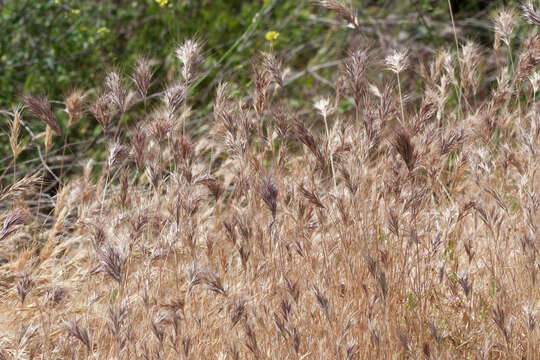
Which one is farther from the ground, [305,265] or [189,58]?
[189,58]

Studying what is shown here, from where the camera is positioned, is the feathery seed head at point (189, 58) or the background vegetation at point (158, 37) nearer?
the feathery seed head at point (189, 58)

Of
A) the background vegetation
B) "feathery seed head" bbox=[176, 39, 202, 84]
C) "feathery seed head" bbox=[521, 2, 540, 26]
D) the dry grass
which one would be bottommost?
the background vegetation

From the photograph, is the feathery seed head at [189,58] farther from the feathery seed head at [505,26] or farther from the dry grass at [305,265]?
the feathery seed head at [505,26]

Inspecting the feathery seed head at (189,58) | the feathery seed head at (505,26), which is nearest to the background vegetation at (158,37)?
the feathery seed head at (505,26)

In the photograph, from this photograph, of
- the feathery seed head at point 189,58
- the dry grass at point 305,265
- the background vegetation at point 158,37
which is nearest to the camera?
the dry grass at point 305,265

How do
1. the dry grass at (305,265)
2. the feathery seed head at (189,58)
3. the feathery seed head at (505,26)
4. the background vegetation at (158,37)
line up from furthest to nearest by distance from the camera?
1. the background vegetation at (158,37)
2. the feathery seed head at (505,26)
3. the feathery seed head at (189,58)
4. the dry grass at (305,265)

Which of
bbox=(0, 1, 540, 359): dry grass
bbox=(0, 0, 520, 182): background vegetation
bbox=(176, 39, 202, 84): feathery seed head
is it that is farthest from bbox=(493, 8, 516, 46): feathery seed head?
bbox=(0, 0, 520, 182): background vegetation

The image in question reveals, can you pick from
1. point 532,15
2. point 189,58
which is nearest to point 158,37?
point 189,58

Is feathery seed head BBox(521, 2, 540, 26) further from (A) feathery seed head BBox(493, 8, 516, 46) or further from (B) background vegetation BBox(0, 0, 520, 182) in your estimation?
(B) background vegetation BBox(0, 0, 520, 182)

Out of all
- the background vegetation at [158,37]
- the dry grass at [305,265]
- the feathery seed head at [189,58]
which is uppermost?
the feathery seed head at [189,58]

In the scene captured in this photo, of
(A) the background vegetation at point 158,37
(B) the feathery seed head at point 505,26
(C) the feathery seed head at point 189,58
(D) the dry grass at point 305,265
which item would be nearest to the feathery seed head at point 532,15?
(D) the dry grass at point 305,265

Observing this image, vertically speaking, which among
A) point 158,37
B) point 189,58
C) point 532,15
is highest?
point 532,15

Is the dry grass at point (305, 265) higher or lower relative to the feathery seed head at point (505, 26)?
lower

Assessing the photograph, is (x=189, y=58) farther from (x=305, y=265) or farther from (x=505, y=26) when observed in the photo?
(x=505, y=26)
